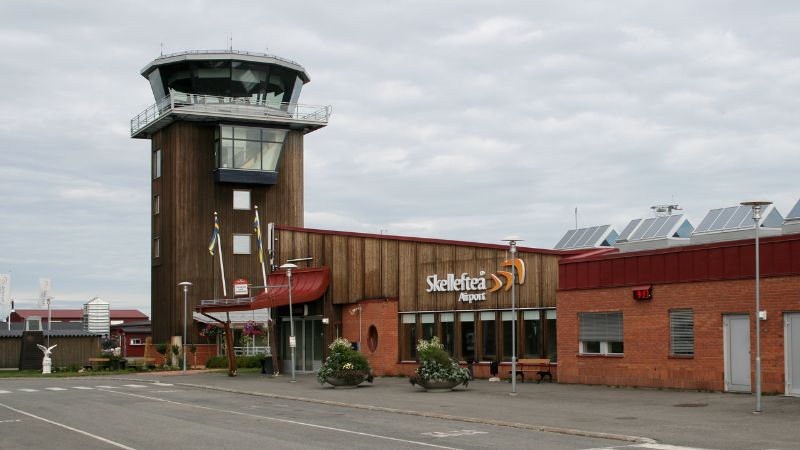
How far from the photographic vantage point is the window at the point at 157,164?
73.1 meters

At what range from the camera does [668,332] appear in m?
31.1

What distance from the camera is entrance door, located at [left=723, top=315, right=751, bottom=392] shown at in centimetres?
2841

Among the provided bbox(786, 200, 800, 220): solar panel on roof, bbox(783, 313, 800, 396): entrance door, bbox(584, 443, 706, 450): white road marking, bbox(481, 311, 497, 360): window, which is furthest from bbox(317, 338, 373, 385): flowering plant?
bbox(584, 443, 706, 450): white road marking

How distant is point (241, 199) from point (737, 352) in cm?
4801

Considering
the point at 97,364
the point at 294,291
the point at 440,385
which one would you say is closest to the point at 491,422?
the point at 440,385

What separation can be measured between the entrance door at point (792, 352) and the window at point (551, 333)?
34.9 ft

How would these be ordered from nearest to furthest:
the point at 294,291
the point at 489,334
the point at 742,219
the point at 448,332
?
the point at 742,219 < the point at 489,334 < the point at 448,332 < the point at 294,291

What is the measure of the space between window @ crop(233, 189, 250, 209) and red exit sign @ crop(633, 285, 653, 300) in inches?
1717

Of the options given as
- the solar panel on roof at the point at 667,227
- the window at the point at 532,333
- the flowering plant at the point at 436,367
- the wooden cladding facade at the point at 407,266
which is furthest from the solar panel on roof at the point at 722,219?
the flowering plant at the point at 436,367

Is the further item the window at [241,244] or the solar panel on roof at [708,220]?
the window at [241,244]

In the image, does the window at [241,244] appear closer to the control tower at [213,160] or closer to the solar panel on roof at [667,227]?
the control tower at [213,160]

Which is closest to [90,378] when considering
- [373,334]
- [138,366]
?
[138,366]

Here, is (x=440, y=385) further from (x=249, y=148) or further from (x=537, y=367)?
(x=249, y=148)

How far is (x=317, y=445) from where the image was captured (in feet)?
63.1
